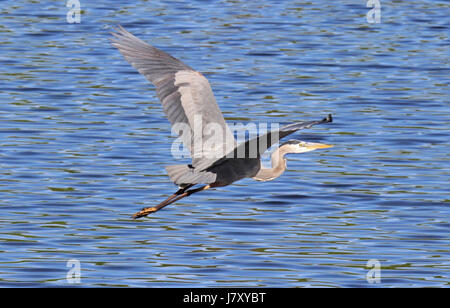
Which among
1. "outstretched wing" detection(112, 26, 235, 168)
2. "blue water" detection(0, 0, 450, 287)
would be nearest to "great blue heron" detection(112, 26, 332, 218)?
"outstretched wing" detection(112, 26, 235, 168)

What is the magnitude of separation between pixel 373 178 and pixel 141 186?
9.12ft

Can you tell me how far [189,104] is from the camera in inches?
424

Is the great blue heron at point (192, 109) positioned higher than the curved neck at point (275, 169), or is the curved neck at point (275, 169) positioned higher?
the great blue heron at point (192, 109)

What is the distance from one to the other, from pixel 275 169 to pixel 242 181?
11.6 ft

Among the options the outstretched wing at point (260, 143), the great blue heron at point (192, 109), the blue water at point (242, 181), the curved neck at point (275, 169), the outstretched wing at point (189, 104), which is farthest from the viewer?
the blue water at point (242, 181)

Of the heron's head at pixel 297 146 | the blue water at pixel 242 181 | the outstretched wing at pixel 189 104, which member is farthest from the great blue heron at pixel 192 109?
the blue water at pixel 242 181

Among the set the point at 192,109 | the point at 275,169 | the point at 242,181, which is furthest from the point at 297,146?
the point at 242,181

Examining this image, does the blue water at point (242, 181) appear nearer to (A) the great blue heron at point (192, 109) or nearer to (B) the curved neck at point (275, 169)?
(B) the curved neck at point (275, 169)

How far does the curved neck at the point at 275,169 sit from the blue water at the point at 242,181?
2.74ft

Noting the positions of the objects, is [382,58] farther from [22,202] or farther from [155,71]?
[155,71]

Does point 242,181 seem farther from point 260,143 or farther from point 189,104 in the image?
point 260,143

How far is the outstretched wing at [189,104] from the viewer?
1073 centimetres
